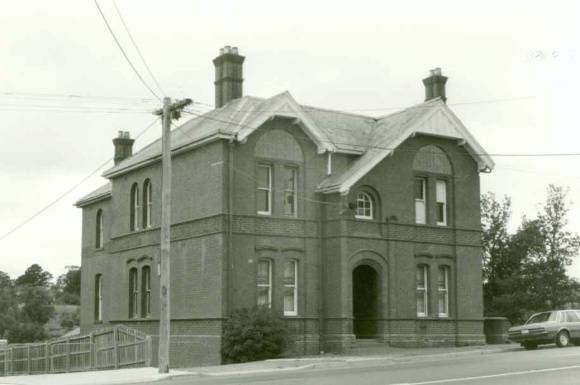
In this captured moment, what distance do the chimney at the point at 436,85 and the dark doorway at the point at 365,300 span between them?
30.0 ft

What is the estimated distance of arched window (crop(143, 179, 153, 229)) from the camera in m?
36.7

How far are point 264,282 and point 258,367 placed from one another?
6.68 metres

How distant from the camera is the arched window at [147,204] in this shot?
120ft

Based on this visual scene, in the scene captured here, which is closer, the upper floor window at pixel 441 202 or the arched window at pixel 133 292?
the upper floor window at pixel 441 202

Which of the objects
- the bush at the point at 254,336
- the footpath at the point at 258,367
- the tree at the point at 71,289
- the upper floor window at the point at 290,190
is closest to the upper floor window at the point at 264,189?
the upper floor window at the point at 290,190

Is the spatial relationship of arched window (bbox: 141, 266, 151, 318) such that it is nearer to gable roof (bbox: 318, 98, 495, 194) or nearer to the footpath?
gable roof (bbox: 318, 98, 495, 194)

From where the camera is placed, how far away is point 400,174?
34.1m

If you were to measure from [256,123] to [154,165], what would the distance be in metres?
6.78

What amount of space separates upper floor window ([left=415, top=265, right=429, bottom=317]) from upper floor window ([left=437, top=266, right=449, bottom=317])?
0.64 m

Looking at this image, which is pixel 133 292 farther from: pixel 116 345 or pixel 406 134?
pixel 406 134

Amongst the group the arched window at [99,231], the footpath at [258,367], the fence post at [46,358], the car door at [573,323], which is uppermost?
the arched window at [99,231]

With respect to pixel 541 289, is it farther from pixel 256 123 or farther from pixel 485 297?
pixel 256 123

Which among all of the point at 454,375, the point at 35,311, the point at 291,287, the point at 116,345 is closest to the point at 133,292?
the point at 116,345

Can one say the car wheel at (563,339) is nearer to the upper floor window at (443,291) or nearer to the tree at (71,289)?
the upper floor window at (443,291)
